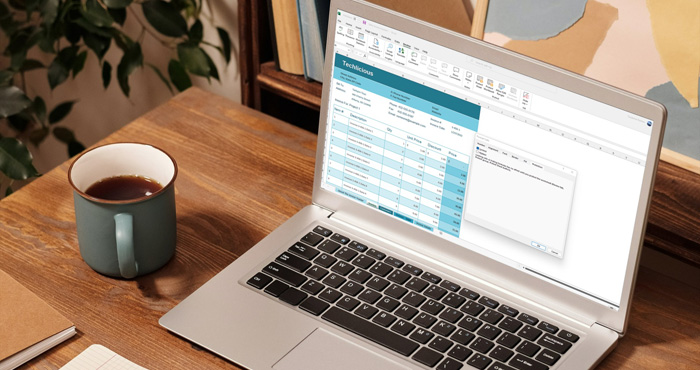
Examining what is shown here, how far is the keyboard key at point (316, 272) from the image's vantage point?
1035 millimetres

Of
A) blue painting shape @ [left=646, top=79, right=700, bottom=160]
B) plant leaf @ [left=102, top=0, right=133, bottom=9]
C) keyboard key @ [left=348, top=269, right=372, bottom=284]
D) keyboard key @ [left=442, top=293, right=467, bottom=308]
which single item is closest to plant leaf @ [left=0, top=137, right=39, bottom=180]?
plant leaf @ [left=102, top=0, right=133, bottom=9]

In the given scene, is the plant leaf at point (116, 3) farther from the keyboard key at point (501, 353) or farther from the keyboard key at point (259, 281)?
the keyboard key at point (501, 353)

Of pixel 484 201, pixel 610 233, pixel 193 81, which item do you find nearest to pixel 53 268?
pixel 484 201

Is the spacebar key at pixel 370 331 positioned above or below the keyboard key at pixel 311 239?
below

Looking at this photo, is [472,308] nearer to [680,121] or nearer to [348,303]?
[348,303]

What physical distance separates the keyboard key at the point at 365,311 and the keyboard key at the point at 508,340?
0.14 metres

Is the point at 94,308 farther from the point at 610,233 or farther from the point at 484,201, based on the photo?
the point at 610,233

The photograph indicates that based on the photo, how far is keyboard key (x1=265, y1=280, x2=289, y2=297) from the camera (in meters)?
1.02

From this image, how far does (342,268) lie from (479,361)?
205 mm

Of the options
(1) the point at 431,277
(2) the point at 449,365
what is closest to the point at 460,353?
(2) the point at 449,365

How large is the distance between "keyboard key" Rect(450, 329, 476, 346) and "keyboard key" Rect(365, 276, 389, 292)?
0.11 metres

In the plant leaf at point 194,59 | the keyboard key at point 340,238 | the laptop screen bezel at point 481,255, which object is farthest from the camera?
the plant leaf at point 194,59

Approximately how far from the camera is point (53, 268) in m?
1.08

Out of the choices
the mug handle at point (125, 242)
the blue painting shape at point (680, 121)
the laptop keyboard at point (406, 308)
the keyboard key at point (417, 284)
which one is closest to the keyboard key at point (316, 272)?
the laptop keyboard at point (406, 308)
